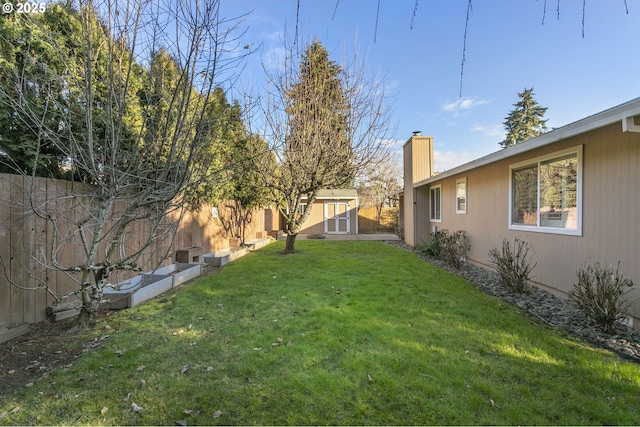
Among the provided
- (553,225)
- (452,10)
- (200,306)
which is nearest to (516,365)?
(452,10)

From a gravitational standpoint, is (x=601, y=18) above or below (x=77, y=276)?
above

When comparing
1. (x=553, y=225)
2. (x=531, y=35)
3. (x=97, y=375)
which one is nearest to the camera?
(x=531, y=35)

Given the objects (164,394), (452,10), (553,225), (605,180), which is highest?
(452,10)

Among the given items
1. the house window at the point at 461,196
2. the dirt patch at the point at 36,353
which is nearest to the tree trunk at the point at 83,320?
the dirt patch at the point at 36,353

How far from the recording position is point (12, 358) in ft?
9.72

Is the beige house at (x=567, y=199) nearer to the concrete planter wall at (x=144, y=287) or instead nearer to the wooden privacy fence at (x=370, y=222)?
the concrete planter wall at (x=144, y=287)

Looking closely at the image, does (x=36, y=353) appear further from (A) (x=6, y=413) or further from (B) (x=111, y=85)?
(B) (x=111, y=85)

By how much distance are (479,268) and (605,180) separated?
13.4ft

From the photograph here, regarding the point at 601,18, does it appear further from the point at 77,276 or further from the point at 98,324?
the point at 77,276

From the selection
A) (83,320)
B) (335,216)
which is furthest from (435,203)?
(83,320)

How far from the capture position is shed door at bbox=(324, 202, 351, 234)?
736 inches

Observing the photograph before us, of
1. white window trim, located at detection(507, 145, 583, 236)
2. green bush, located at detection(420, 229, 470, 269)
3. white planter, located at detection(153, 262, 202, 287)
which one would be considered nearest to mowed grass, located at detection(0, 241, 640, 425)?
white planter, located at detection(153, 262, 202, 287)

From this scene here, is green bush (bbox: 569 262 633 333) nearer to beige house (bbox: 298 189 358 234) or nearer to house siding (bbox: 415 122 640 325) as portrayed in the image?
house siding (bbox: 415 122 640 325)

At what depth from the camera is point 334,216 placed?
1875 cm
